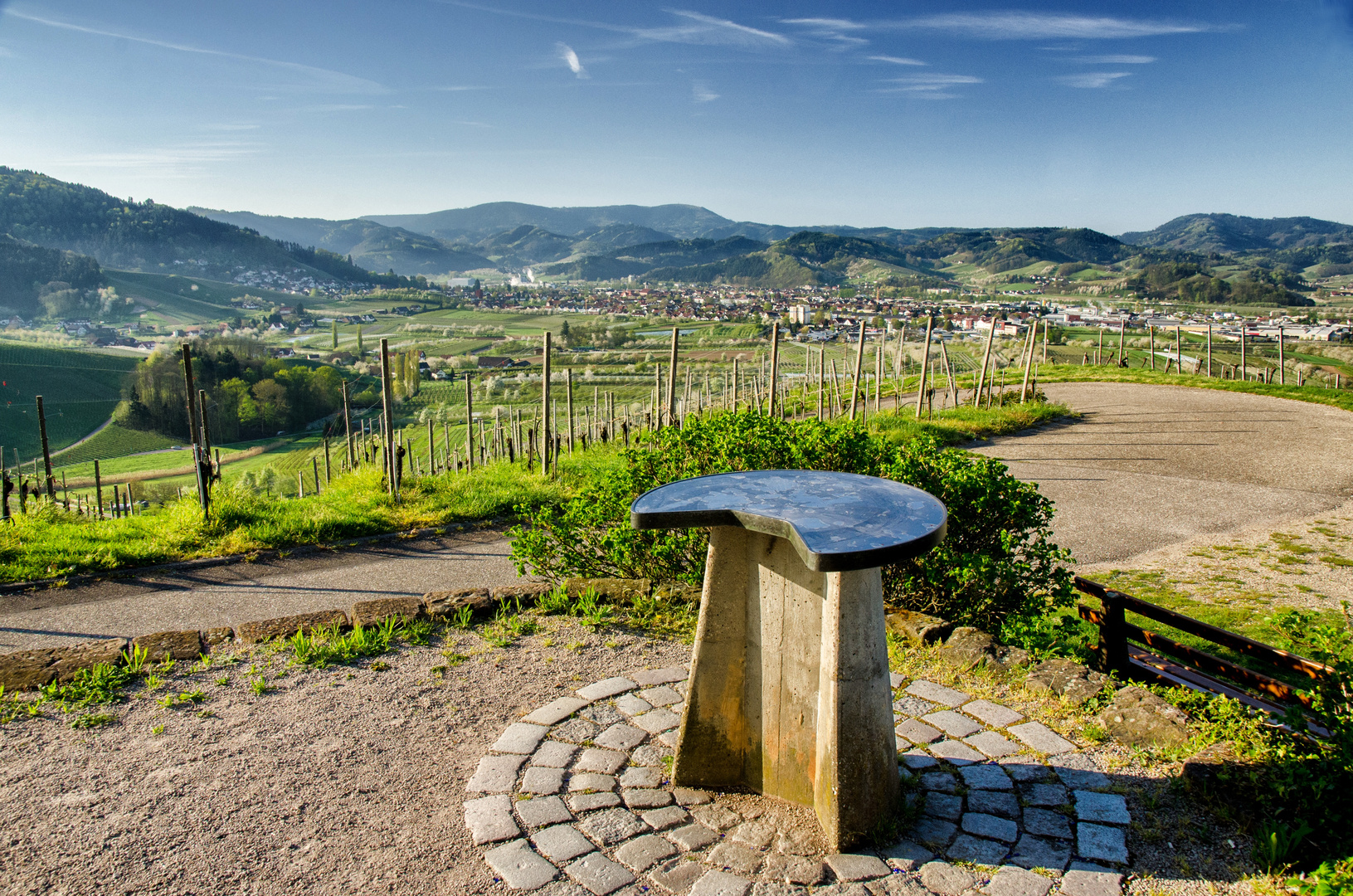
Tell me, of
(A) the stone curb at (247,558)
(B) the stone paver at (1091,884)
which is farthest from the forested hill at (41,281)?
(B) the stone paver at (1091,884)

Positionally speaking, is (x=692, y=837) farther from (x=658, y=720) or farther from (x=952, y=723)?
(x=952, y=723)

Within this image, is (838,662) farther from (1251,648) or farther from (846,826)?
(1251,648)

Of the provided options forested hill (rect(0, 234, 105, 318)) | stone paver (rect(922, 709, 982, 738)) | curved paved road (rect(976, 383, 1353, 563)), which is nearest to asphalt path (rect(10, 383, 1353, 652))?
curved paved road (rect(976, 383, 1353, 563))

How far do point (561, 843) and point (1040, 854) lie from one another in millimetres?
1947

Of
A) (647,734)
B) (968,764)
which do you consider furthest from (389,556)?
(968,764)

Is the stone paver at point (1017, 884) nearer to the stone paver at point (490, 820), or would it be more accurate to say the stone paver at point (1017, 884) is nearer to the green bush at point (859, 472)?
the stone paver at point (490, 820)

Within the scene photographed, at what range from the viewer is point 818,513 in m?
3.32

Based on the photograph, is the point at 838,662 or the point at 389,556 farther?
the point at 389,556

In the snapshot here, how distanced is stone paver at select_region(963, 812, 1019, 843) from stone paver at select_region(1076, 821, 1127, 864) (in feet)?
0.79

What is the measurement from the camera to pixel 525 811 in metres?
3.46

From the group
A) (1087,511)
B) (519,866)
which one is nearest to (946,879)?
(519,866)

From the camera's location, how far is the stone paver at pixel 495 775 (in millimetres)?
3662

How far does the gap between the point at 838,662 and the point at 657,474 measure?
12.6 feet

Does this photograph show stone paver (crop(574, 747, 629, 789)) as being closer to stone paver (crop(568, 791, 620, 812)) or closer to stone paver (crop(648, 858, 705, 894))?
stone paver (crop(568, 791, 620, 812))
